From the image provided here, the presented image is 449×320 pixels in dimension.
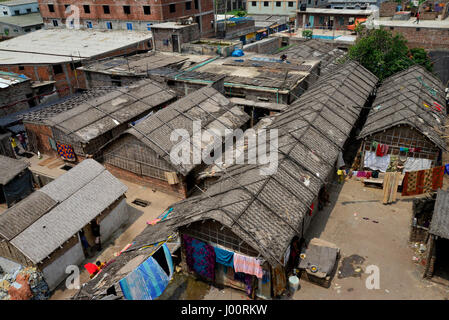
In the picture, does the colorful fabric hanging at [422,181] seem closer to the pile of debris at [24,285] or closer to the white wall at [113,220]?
the white wall at [113,220]

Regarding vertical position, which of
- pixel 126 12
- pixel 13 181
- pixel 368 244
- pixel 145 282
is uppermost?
pixel 126 12

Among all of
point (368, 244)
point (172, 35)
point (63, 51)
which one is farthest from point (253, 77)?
point (63, 51)

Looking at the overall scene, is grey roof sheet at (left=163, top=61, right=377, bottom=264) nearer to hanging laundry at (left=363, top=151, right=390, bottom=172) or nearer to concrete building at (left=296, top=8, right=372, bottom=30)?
hanging laundry at (left=363, top=151, right=390, bottom=172)

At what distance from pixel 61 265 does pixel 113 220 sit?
12.7ft

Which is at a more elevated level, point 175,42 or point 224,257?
point 175,42

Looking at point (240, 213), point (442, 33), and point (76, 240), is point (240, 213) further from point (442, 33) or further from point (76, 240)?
point (442, 33)

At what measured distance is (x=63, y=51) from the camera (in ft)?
151

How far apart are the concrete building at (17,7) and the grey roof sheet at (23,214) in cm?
8295

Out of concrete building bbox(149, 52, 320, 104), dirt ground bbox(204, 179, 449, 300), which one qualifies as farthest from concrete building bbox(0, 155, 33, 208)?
concrete building bbox(149, 52, 320, 104)

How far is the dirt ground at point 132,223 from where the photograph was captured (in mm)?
16531

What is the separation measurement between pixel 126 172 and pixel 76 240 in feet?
27.0

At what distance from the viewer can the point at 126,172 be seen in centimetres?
2441

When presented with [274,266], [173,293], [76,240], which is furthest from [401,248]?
[76,240]

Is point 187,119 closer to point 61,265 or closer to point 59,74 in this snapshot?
point 61,265
